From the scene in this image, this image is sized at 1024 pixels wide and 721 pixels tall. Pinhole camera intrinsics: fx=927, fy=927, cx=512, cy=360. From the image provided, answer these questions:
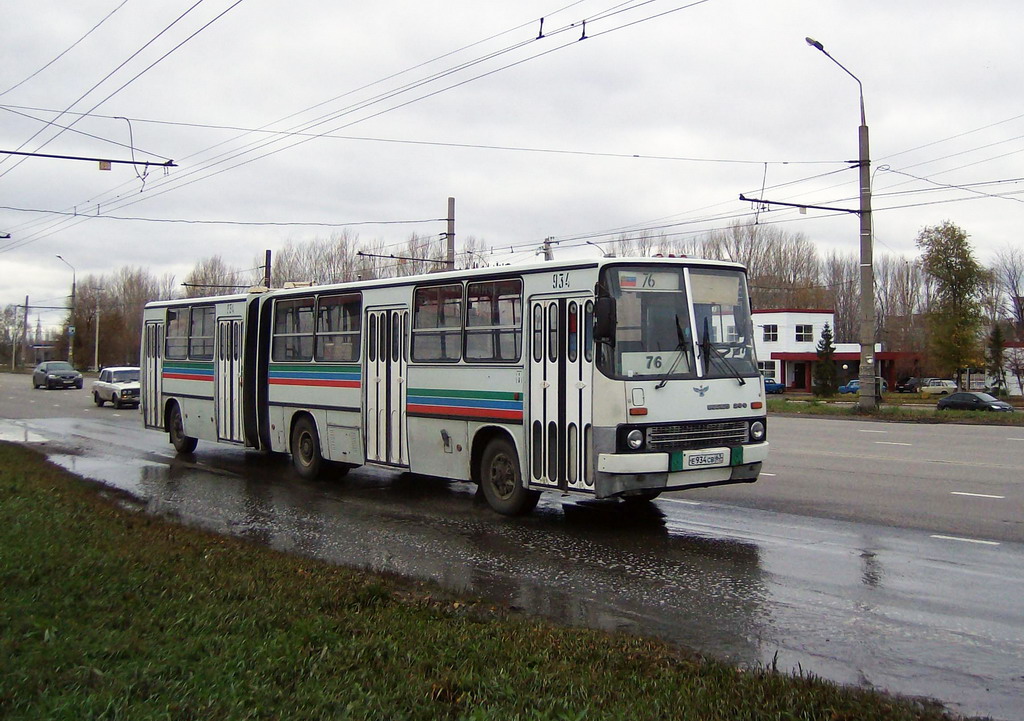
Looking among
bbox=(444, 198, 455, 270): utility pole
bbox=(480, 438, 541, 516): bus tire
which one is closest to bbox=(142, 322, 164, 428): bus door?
bbox=(480, 438, 541, 516): bus tire

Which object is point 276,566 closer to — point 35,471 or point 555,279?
point 555,279

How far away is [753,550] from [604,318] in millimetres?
2677

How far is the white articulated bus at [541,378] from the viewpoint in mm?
9617

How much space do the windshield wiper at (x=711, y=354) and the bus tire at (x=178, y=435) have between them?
11.6 metres

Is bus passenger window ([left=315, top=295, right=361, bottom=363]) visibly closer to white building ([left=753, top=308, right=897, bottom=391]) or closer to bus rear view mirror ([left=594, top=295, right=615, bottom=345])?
bus rear view mirror ([left=594, top=295, right=615, bottom=345])

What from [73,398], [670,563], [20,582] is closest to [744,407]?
[670,563]

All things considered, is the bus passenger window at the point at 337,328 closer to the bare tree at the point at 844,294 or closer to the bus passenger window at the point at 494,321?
the bus passenger window at the point at 494,321

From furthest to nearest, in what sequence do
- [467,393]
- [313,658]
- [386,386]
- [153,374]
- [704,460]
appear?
[153,374]
[386,386]
[467,393]
[704,460]
[313,658]

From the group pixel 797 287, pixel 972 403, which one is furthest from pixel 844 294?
pixel 972 403

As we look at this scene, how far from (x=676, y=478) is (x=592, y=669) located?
192 inches

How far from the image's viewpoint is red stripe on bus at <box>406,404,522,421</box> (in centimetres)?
1067

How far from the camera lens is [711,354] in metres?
10.0

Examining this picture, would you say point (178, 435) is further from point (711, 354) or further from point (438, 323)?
point (711, 354)

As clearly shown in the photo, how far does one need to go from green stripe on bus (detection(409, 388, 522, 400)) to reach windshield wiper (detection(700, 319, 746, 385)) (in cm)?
211
